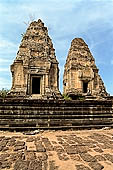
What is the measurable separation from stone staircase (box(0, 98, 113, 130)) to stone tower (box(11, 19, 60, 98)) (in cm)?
400

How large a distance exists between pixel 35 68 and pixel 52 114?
5991 mm

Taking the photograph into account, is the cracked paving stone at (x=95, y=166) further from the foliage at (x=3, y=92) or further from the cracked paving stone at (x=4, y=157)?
the foliage at (x=3, y=92)

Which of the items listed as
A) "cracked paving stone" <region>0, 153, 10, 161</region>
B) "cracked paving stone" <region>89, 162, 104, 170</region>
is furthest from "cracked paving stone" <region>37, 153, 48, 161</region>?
"cracked paving stone" <region>89, 162, 104, 170</region>

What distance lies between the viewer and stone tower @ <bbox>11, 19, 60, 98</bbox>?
12.6m

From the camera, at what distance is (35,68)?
13.0 m

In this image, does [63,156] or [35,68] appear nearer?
[63,156]

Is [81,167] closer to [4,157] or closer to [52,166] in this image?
[52,166]

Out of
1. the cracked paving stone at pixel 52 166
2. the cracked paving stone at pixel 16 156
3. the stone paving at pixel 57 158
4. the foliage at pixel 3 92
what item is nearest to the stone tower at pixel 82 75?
the foliage at pixel 3 92

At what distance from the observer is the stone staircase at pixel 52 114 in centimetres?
753

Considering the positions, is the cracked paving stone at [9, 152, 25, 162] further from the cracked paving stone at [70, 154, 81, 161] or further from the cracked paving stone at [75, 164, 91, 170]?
the cracked paving stone at [75, 164, 91, 170]

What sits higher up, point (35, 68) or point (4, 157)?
point (35, 68)

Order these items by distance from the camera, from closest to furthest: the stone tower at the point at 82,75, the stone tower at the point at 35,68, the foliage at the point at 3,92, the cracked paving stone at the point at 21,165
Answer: the cracked paving stone at the point at 21,165
the foliage at the point at 3,92
the stone tower at the point at 35,68
the stone tower at the point at 82,75

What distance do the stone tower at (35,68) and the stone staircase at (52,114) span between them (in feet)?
13.1

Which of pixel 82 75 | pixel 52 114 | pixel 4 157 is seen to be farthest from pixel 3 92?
pixel 82 75
